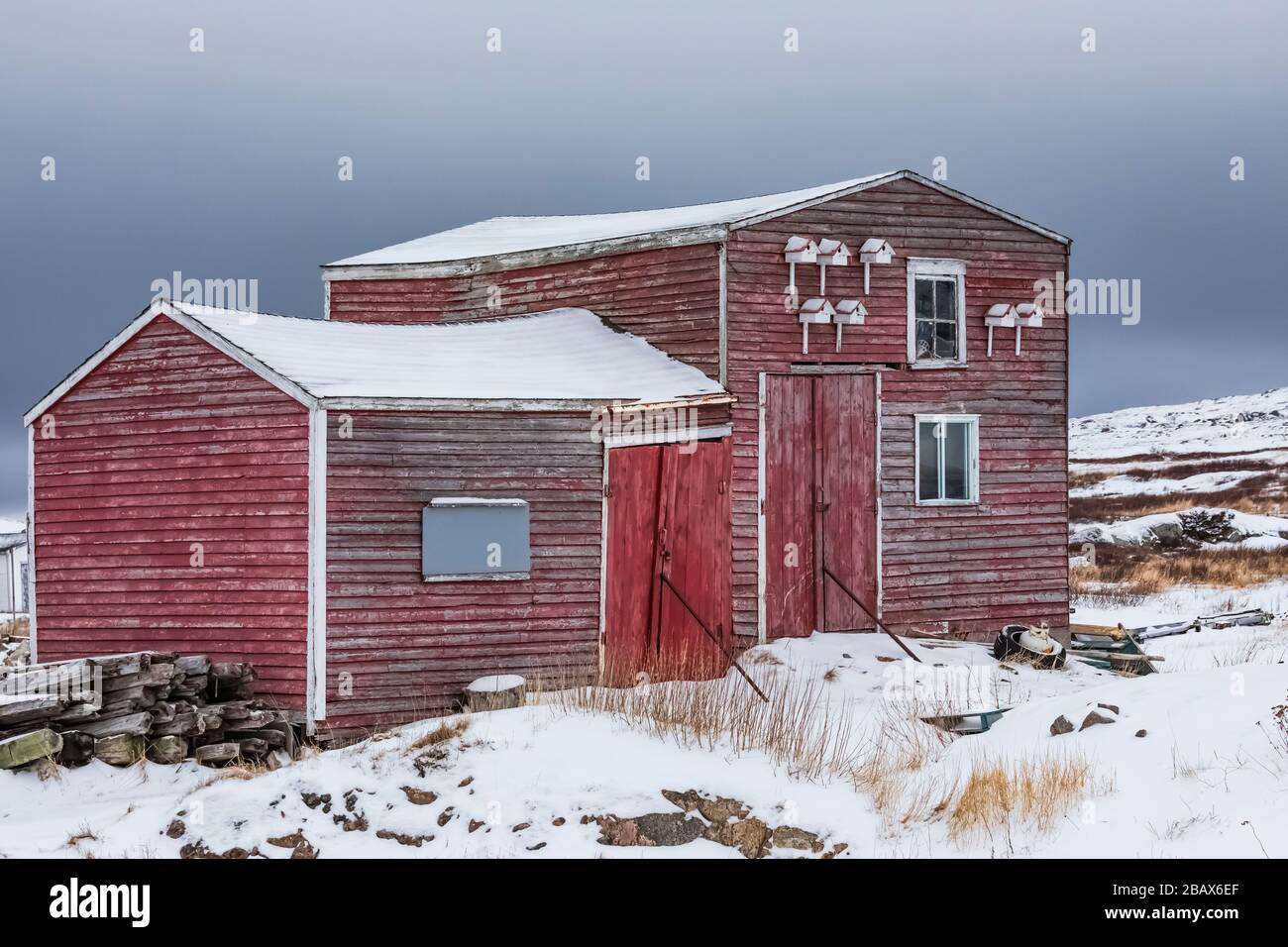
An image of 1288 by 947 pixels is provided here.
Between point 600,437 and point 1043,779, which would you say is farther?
point 600,437

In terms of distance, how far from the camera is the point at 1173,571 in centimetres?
3353

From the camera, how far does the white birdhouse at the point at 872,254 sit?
19.8 metres

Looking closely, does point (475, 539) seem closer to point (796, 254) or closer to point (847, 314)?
point (796, 254)

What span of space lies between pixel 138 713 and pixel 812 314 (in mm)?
9829

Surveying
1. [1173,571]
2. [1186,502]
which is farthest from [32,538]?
[1186,502]

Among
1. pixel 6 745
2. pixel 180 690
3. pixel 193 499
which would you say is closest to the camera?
pixel 6 745

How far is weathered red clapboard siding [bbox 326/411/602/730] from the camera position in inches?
625

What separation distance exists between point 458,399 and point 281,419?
1.98 metres

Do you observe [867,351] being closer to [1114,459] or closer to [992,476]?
[992,476]

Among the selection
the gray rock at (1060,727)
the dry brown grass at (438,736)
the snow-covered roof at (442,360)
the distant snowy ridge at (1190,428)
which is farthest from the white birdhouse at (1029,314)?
the distant snowy ridge at (1190,428)

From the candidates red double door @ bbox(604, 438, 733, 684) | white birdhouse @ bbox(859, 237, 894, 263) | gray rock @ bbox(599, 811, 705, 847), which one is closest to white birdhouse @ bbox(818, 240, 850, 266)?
white birdhouse @ bbox(859, 237, 894, 263)

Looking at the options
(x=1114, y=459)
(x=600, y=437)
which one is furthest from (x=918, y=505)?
(x=1114, y=459)

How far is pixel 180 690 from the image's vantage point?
1555 cm

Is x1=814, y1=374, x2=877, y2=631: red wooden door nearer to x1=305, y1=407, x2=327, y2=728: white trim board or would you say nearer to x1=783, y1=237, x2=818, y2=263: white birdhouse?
x1=783, y1=237, x2=818, y2=263: white birdhouse
